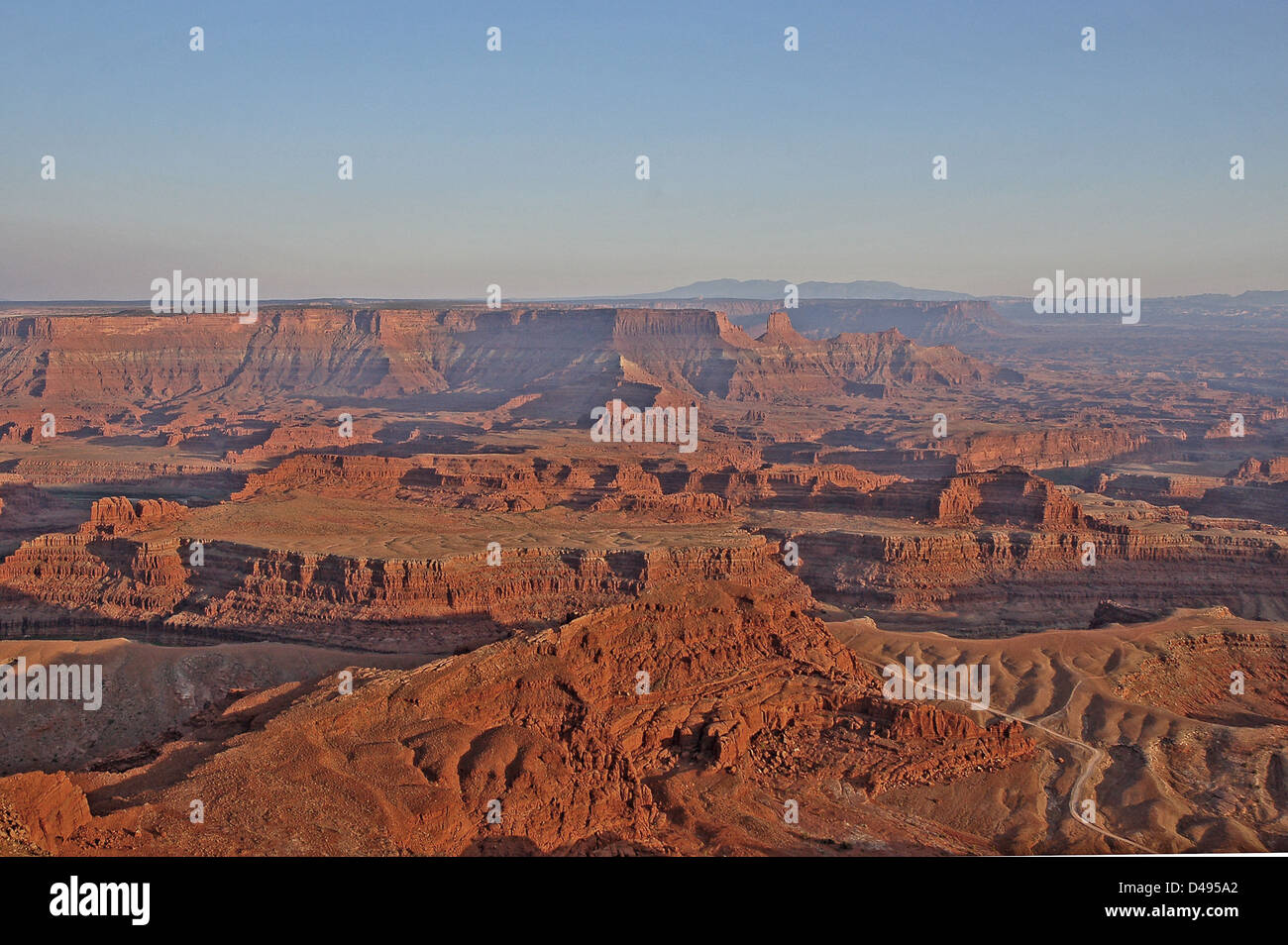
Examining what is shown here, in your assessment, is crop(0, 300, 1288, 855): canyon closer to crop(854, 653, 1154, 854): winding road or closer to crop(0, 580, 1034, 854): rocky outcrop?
crop(0, 580, 1034, 854): rocky outcrop

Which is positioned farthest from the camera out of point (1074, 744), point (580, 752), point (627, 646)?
point (1074, 744)

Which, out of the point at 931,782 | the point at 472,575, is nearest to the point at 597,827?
the point at 931,782

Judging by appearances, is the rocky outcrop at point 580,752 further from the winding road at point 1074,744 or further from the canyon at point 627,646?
the winding road at point 1074,744

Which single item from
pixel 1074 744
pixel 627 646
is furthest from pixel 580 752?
pixel 1074 744

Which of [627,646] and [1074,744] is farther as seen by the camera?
[1074,744]

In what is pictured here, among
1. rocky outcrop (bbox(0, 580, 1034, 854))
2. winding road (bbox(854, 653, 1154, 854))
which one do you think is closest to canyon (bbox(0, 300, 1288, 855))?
rocky outcrop (bbox(0, 580, 1034, 854))

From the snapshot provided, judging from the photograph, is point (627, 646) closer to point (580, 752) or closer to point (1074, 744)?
point (580, 752)

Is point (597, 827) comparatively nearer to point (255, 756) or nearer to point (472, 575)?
point (255, 756)

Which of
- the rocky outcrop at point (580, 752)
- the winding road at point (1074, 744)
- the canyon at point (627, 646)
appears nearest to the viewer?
the rocky outcrop at point (580, 752)

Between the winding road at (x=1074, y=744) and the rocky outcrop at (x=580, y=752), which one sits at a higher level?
the rocky outcrop at (x=580, y=752)

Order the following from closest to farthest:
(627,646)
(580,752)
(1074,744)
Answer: (580,752)
(627,646)
(1074,744)

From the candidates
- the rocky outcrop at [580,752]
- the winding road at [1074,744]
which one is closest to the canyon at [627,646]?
the rocky outcrop at [580,752]
